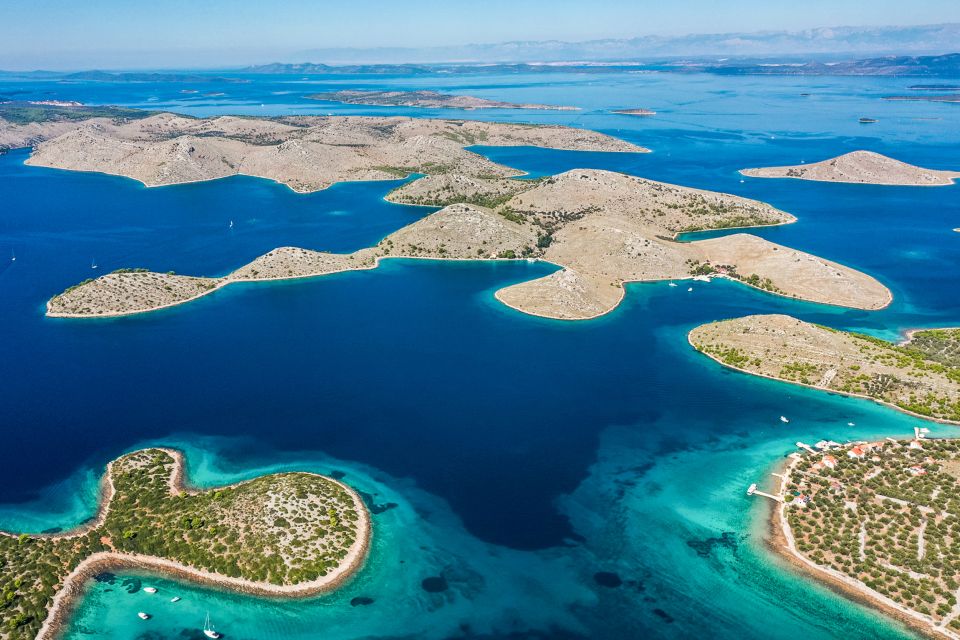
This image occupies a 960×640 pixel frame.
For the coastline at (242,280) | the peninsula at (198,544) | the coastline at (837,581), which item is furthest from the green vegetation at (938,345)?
the peninsula at (198,544)

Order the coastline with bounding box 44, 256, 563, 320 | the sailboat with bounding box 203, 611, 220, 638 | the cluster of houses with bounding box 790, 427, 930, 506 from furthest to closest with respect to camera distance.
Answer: the coastline with bounding box 44, 256, 563, 320
the cluster of houses with bounding box 790, 427, 930, 506
the sailboat with bounding box 203, 611, 220, 638

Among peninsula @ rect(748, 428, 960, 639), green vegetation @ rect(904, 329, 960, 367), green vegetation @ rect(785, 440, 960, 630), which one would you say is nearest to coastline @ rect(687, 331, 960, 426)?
peninsula @ rect(748, 428, 960, 639)

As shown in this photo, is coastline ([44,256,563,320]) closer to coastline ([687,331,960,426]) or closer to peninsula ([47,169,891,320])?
peninsula ([47,169,891,320])

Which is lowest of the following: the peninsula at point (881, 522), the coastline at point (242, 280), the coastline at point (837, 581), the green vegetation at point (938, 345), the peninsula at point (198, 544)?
the coastline at point (837, 581)

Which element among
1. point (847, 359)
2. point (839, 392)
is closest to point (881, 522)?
point (839, 392)

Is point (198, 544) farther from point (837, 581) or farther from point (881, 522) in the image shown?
point (881, 522)

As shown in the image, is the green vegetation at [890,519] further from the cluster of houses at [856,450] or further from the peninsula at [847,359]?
the peninsula at [847,359]
